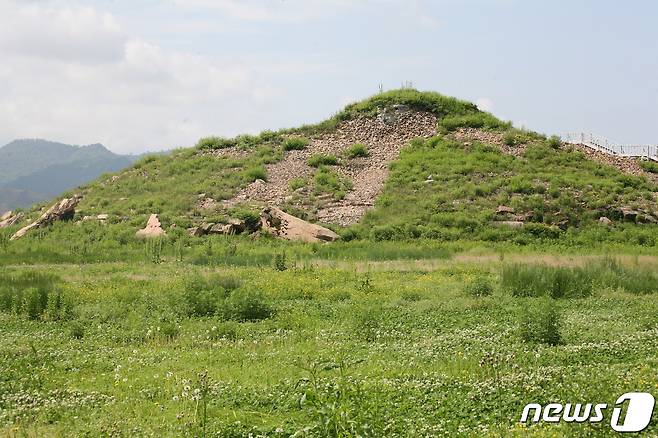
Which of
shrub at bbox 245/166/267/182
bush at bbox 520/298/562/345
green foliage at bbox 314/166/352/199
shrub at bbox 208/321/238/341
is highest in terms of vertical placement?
shrub at bbox 245/166/267/182

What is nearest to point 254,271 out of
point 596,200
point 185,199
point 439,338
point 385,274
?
point 385,274

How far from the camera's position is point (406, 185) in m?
39.0

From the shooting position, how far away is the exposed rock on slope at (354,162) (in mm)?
37562

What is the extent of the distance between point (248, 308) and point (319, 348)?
3674 mm

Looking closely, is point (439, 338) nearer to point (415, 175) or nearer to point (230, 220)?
point (230, 220)

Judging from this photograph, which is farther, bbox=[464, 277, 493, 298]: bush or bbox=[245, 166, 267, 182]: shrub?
bbox=[245, 166, 267, 182]: shrub

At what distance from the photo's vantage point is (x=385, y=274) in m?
22.7

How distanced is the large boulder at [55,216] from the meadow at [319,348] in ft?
43.0

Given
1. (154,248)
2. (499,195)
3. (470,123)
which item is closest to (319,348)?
(154,248)

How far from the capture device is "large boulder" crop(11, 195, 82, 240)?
3619 cm

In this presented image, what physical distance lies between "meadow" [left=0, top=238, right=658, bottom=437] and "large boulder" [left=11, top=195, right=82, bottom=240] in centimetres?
1311

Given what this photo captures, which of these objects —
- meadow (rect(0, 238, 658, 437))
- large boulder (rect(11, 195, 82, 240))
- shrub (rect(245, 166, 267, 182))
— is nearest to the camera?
meadow (rect(0, 238, 658, 437))

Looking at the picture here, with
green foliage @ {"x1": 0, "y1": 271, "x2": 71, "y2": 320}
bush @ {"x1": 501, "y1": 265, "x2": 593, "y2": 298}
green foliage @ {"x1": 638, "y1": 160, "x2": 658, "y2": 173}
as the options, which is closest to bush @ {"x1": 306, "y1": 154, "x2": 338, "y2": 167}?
green foliage @ {"x1": 638, "y1": 160, "x2": 658, "y2": 173}

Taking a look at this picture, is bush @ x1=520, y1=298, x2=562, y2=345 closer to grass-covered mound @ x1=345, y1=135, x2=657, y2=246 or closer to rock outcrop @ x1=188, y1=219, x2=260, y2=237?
grass-covered mound @ x1=345, y1=135, x2=657, y2=246
